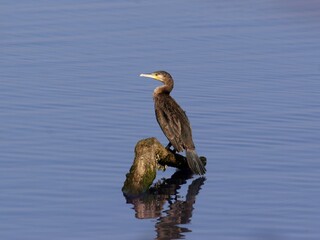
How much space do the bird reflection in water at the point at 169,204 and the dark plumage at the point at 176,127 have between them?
307mm

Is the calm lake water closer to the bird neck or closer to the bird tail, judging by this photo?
the bird tail

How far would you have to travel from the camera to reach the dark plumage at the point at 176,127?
15336 mm

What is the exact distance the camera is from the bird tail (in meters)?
15.3

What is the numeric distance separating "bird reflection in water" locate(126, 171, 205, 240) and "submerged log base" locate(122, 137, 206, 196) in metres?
0.13

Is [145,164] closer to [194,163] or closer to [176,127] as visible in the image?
[194,163]

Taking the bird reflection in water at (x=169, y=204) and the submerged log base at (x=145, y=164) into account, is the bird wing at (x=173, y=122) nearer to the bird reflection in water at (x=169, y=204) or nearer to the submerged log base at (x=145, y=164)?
the bird reflection in water at (x=169, y=204)

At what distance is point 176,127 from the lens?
1570 centimetres

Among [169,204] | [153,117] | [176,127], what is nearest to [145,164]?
[169,204]

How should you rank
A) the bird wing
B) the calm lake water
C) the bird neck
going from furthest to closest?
the bird neck, the bird wing, the calm lake water

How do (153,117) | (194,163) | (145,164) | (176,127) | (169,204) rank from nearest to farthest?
(145,164), (169,204), (194,163), (176,127), (153,117)

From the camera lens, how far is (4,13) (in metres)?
25.5

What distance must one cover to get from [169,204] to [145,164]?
645mm

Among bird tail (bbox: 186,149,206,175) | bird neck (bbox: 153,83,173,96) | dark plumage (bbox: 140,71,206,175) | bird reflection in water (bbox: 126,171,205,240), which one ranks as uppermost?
bird neck (bbox: 153,83,173,96)

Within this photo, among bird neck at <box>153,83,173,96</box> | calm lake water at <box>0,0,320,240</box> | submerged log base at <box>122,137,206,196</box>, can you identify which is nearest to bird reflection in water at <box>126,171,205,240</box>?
calm lake water at <box>0,0,320,240</box>
